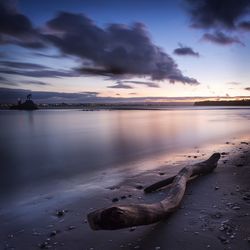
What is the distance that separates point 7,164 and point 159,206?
8537 millimetres

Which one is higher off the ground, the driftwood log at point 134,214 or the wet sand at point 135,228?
the driftwood log at point 134,214

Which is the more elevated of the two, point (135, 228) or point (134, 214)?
point (134, 214)

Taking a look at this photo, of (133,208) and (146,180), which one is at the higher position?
(133,208)

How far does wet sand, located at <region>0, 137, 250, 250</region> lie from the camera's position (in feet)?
13.6

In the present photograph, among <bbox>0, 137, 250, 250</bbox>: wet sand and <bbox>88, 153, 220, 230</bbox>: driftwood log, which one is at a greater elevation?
<bbox>88, 153, 220, 230</bbox>: driftwood log

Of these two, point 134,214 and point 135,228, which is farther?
point 135,228

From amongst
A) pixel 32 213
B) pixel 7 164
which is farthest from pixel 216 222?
pixel 7 164

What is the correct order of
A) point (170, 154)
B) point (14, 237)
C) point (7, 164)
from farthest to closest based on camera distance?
1. point (170, 154)
2. point (7, 164)
3. point (14, 237)

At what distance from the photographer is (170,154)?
41.0 feet

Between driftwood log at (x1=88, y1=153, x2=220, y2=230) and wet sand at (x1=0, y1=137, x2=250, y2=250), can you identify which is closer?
driftwood log at (x1=88, y1=153, x2=220, y2=230)

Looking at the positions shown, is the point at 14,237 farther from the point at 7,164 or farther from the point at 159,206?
the point at 7,164

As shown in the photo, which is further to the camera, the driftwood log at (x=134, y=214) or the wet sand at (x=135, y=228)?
the wet sand at (x=135, y=228)

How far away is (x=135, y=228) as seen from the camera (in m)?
4.59

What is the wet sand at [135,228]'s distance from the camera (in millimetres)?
4156
